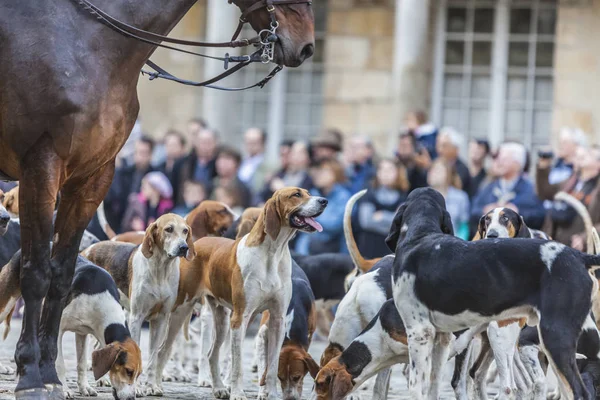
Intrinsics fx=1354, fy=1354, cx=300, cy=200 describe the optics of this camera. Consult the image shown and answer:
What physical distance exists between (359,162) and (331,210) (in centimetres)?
127

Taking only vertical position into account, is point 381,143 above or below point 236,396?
above

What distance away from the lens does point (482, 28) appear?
867 inches

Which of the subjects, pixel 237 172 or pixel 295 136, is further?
pixel 295 136

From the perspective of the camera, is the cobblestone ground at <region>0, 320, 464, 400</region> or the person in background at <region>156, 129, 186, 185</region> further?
the person in background at <region>156, 129, 186, 185</region>

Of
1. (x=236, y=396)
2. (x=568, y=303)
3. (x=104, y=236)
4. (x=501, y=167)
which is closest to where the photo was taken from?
(x=568, y=303)

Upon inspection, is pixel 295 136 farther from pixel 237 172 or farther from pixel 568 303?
pixel 568 303

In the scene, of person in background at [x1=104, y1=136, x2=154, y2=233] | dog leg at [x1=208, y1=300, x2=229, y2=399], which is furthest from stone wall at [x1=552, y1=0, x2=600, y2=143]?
dog leg at [x1=208, y1=300, x2=229, y2=399]

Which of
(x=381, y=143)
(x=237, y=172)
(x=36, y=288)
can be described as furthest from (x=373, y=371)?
(x=381, y=143)

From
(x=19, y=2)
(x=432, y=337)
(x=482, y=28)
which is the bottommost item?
(x=432, y=337)

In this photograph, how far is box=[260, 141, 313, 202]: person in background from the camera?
15820 millimetres

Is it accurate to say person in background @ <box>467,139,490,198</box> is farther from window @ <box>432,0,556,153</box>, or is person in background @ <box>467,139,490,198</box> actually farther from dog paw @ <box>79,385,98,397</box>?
dog paw @ <box>79,385,98,397</box>

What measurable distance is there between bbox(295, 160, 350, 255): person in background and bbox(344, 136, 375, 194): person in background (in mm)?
469

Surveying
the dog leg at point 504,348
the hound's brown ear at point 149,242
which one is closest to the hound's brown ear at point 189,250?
the hound's brown ear at point 149,242

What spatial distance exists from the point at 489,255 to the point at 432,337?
64 centimetres
